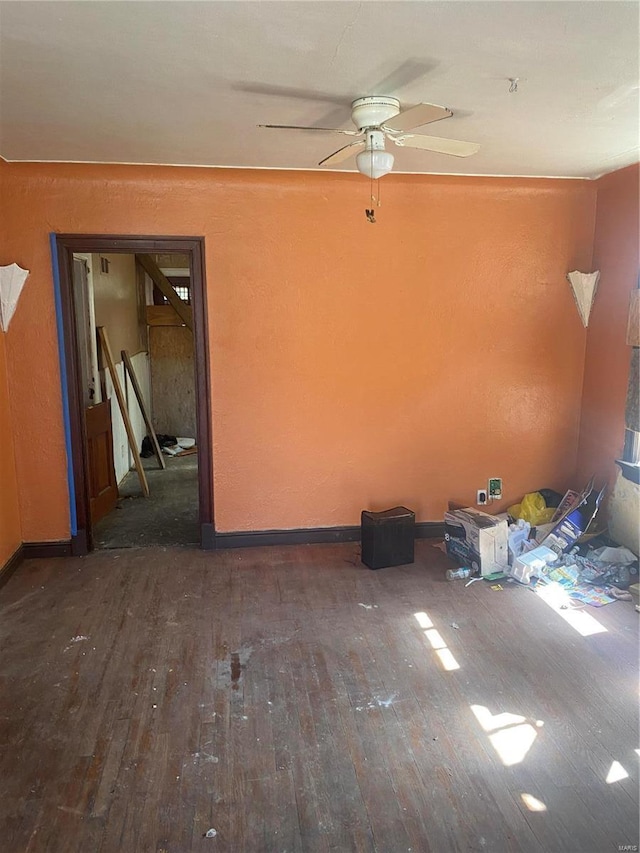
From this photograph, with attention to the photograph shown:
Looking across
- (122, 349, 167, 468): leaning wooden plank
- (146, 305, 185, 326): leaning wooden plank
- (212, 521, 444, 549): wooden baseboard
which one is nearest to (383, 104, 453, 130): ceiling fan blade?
(212, 521, 444, 549): wooden baseboard

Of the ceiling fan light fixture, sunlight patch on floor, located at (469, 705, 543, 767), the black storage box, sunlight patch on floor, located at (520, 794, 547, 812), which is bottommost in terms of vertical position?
sunlight patch on floor, located at (520, 794, 547, 812)

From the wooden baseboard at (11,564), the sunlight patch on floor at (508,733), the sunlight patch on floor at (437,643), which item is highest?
the wooden baseboard at (11,564)

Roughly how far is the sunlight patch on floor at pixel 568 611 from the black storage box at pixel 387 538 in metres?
0.83

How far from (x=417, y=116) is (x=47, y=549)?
3.40 meters

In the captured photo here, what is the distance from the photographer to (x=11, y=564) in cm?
368

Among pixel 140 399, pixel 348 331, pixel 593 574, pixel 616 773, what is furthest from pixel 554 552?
pixel 140 399

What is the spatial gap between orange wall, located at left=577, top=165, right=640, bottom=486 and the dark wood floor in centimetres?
124

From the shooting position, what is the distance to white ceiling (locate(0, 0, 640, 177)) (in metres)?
1.82

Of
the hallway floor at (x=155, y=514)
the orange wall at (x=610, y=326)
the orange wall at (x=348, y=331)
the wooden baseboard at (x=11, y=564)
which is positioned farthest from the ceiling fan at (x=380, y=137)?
the wooden baseboard at (x=11, y=564)

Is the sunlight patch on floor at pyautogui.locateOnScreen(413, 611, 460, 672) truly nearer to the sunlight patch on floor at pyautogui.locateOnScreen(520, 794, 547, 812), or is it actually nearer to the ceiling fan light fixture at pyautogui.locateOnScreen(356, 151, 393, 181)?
the sunlight patch on floor at pyautogui.locateOnScreen(520, 794, 547, 812)

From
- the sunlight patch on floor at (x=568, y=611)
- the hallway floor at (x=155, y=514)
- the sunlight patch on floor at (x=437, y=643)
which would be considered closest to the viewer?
the sunlight patch on floor at (x=437, y=643)

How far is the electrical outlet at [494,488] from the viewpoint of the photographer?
4336 millimetres

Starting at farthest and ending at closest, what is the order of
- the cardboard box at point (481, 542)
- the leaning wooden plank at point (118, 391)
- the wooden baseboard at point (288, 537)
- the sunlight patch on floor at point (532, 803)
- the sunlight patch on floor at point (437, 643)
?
1. the leaning wooden plank at point (118, 391)
2. the wooden baseboard at point (288, 537)
3. the cardboard box at point (481, 542)
4. the sunlight patch on floor at point (437, 643)
5. the sunlight patch on floor at point (532, 803)

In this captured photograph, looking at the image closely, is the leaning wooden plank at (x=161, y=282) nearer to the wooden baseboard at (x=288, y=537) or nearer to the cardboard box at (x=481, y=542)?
the wooden baseboard at (x=288, y=537)
